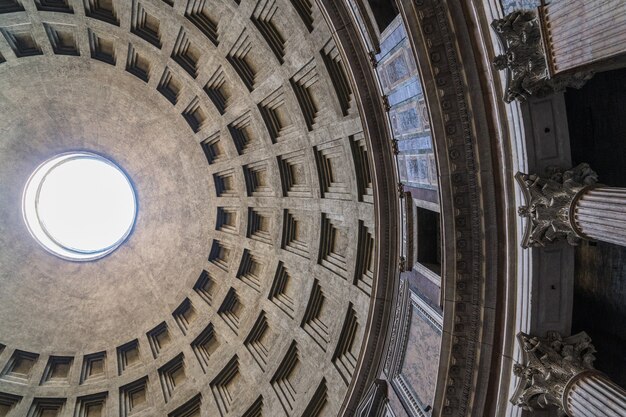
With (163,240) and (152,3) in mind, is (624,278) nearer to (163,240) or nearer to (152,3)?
(152,3)

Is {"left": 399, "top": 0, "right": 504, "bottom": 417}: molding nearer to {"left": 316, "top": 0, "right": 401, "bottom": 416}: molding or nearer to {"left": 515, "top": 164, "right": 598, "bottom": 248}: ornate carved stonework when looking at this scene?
{"left": 515, "top": 164, "right": 598, "bottom": 248}: ornate carved stonework

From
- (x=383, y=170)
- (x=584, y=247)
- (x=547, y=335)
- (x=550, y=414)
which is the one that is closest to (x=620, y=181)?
(x=584, y=247)

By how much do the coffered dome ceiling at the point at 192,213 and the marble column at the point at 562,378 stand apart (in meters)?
6.99

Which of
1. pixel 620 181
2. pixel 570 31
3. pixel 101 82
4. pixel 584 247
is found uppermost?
pixel 101 82

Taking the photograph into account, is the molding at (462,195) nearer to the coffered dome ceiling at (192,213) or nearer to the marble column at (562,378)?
the marble column at (562,378)

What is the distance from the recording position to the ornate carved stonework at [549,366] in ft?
28.3

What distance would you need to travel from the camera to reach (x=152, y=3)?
768 inches

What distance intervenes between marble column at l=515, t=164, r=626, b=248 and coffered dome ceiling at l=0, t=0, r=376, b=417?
7187 millimetres

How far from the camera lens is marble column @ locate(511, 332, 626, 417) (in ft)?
26.0

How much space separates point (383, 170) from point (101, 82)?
1749 cm

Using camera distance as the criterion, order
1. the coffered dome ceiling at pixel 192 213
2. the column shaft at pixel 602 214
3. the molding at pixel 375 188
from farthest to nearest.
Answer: the coffered dome ceiling at pixel 192 213
the molding at pixel 375 188
the column shaft at pixel 602 214

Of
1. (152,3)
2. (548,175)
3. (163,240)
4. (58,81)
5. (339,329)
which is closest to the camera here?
(548,175)

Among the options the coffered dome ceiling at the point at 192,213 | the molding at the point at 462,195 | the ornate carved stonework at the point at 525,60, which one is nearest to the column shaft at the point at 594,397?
the molding at the point at 462,195

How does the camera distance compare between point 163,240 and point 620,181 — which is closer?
point 620,181
